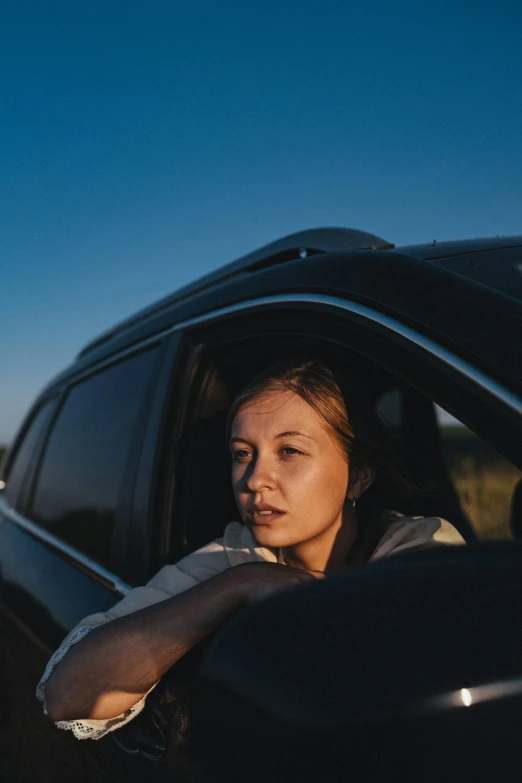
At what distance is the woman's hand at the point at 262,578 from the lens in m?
1.22

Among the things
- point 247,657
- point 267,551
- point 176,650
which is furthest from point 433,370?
point 267,551

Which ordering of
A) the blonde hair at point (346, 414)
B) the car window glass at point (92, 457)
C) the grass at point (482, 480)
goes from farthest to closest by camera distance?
the car window glass at point (92, 457), the blonde hair at point (346, 414), the grass at point (482, 480)

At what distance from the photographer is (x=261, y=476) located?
1613 mm

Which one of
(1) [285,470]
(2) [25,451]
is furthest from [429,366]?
(2) [25,451]

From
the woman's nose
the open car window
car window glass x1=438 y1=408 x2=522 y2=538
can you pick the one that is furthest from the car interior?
the woman's nose

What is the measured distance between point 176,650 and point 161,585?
0.39 m

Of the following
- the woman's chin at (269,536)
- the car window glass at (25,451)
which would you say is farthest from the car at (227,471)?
the woman's chin at (269,536)

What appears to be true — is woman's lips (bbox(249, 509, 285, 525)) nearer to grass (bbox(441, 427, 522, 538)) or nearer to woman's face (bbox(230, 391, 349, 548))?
woman's face (bbox(230, 391, 349, 548))

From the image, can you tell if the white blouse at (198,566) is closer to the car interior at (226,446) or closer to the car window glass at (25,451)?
the car interior at (226,446)

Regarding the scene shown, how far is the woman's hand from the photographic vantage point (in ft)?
4.00

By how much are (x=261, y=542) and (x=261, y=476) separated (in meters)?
0.15

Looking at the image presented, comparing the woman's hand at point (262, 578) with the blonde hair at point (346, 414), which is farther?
the blonde hair at point (346, 414)

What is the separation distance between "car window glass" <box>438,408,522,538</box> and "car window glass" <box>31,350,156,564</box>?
3.24ft

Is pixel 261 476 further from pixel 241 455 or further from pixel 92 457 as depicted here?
pixel 92 457
